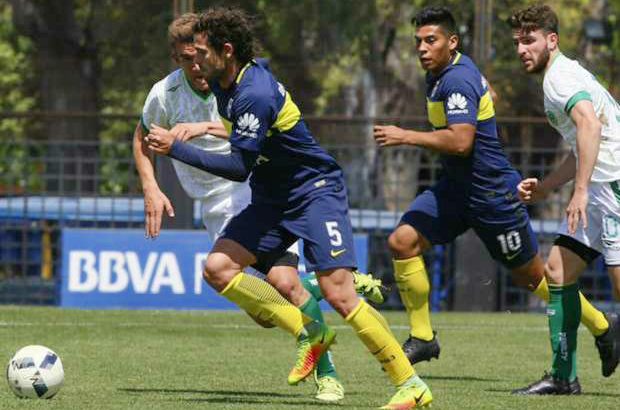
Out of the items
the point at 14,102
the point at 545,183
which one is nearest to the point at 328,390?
the point at 545,183

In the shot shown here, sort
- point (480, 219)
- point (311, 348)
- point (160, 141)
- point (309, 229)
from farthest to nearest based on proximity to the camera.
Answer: point (480, 219)
point (311, 348)
point (309, 229)
point (160, 141)

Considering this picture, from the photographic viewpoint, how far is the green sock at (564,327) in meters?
8.65

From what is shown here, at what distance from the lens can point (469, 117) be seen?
896cm

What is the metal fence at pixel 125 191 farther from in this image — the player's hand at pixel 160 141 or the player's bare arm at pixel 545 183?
the player's hand at pixel 160 141

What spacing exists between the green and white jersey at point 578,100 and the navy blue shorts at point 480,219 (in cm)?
107

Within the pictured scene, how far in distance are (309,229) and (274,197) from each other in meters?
0.29

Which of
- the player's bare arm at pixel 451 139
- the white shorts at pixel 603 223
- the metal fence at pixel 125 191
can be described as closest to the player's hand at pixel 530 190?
the white shorts at pixel 603 223

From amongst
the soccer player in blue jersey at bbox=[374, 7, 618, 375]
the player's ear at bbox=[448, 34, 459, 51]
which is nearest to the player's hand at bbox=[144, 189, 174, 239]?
the soccer player in blue jersey at bbox=[374, 7, 618, 375]

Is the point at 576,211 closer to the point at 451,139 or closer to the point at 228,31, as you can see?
the point at 451,139

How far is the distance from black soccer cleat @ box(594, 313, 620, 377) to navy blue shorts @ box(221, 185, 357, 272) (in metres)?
2.00

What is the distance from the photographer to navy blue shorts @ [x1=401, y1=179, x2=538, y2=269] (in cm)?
948

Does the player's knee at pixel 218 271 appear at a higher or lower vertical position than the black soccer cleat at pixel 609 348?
higher

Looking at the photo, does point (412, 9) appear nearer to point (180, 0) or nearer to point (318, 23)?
point (318, 23)

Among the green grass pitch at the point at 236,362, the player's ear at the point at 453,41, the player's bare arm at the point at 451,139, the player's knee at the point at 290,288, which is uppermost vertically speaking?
the player's ear at the point at 453,41
